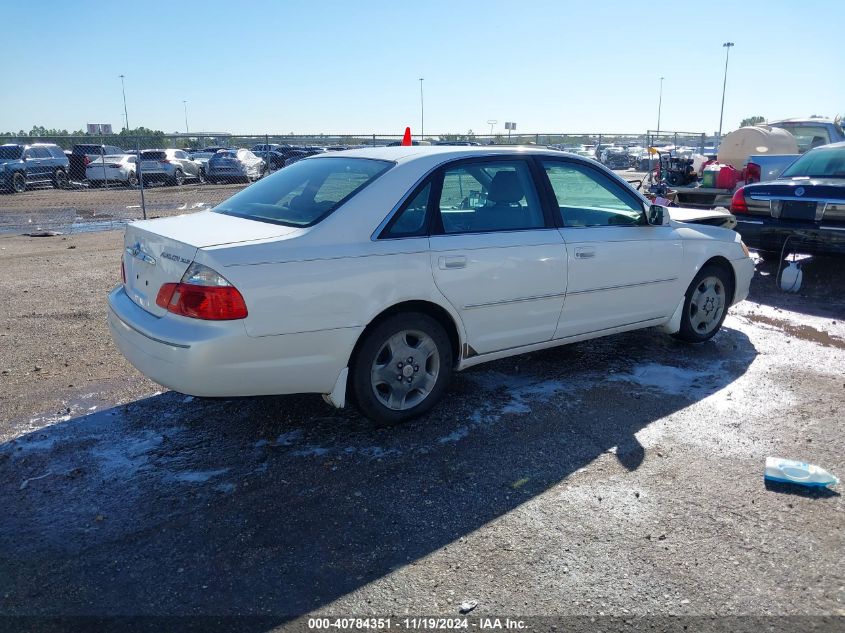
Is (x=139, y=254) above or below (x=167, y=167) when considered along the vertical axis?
above

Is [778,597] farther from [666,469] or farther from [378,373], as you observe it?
[378,373]

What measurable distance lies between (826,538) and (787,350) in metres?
3.20

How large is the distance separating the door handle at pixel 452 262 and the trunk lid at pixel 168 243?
2.86 feet

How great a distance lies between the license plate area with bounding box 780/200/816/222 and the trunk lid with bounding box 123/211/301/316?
6498 mm

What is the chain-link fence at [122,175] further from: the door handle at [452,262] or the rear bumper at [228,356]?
the door handle at [452,262]

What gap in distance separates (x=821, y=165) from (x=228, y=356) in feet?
26.9

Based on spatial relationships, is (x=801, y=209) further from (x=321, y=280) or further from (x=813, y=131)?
(x=813, y=131)

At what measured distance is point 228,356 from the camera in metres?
3.61

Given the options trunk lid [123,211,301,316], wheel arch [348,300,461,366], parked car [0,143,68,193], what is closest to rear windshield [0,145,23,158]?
parked car [0,143,68,193]

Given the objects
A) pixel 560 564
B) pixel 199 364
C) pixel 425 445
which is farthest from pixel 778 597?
pixel 199 364

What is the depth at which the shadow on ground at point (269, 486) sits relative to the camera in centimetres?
289

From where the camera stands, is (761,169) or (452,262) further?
(761,169)

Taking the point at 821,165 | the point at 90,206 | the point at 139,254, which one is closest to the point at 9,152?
the point at 90,206

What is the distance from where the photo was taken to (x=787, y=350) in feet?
19.9
